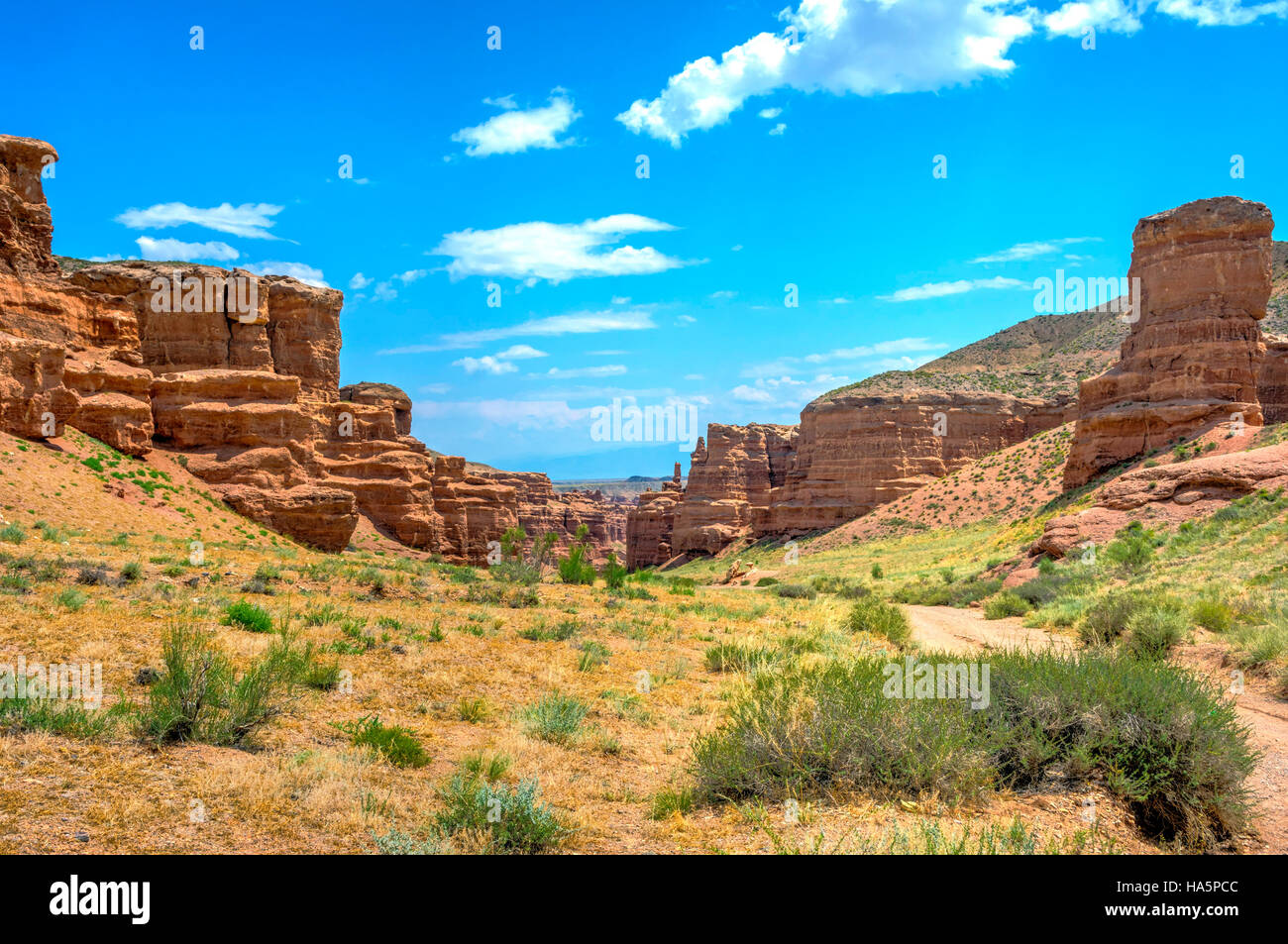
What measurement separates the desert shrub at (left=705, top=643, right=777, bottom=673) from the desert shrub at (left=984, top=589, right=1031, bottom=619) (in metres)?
10.4

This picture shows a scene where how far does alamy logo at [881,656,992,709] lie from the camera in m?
6.69

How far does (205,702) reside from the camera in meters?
6.52

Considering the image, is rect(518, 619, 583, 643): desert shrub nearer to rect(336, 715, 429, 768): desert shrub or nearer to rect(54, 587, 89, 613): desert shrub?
rect(336, 715, 429, 768): desert shrub

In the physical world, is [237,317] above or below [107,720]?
above

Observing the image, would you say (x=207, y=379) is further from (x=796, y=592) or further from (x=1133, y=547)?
(x=1133, y=547)

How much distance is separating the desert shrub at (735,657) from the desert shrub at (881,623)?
3.83m

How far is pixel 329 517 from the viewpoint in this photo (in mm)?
30297

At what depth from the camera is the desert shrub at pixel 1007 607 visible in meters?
19.2

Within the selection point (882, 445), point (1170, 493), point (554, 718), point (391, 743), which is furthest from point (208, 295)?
point (882, 445)

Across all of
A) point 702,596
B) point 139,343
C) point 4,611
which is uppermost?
point 139,343
